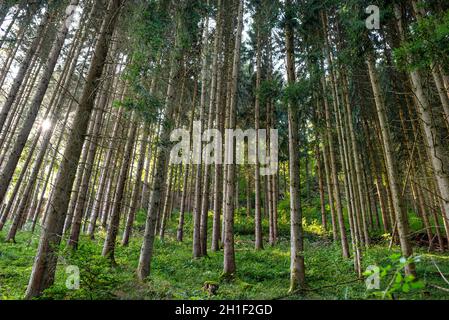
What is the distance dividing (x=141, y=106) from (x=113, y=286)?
4.21 m

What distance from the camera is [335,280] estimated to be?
27.5 feet

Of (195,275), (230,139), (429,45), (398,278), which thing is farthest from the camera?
(230,139)

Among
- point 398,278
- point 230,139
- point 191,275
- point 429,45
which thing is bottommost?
point 398,278

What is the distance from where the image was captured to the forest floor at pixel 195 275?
16.6 feet

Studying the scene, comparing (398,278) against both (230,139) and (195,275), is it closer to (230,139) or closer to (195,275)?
(195,275)

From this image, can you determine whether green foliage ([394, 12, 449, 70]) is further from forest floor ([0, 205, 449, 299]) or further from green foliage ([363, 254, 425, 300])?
green foliage ([363, 254, 425, 300])

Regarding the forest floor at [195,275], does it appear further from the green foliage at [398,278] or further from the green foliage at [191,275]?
the green foliage at [398,278]

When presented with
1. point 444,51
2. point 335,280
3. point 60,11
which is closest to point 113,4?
point 444,51

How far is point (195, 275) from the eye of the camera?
30.4 feet

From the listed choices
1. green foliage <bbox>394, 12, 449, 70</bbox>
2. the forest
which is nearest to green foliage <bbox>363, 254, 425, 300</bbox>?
the forest

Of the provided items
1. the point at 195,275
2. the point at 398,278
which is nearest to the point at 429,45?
the point at 398,278

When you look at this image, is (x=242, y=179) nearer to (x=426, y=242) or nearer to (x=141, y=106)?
(x=426, y=242)

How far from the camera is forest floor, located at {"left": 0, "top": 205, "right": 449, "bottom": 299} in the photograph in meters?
5.06

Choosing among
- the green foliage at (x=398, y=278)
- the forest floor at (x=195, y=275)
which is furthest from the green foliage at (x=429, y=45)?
the green foliage at (x=398, y=278)
